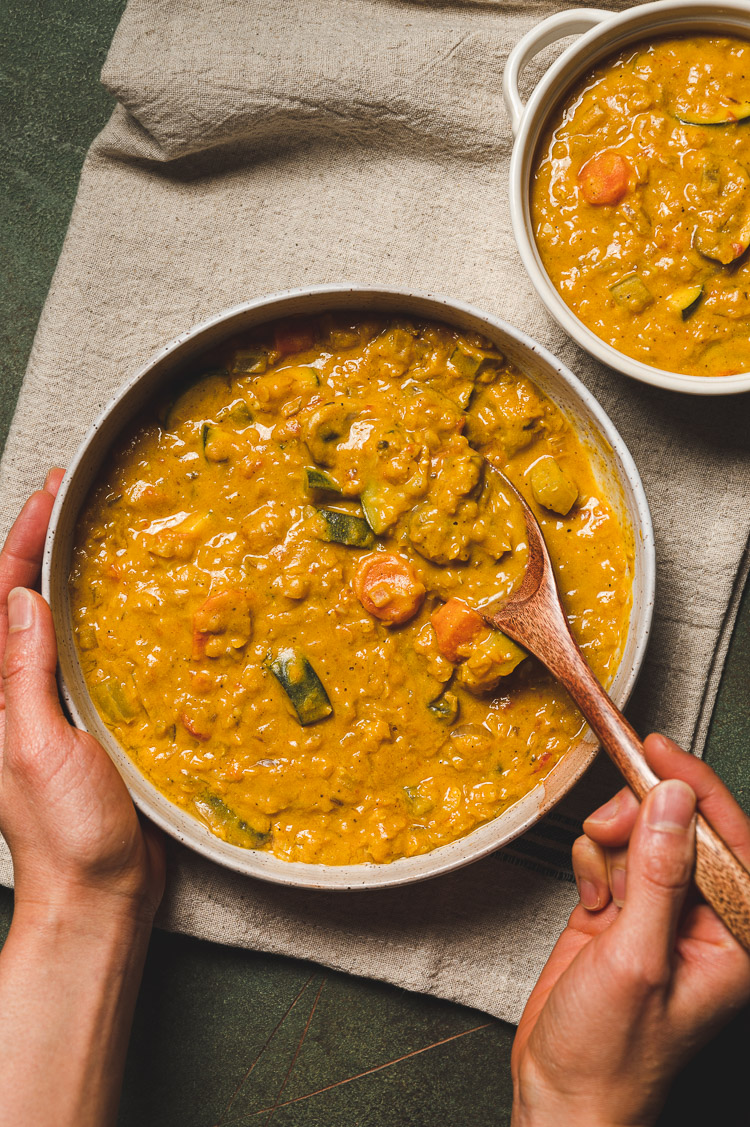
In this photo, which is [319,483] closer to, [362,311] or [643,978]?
[362,311]

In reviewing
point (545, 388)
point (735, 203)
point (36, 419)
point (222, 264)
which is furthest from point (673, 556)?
point (36, 419)

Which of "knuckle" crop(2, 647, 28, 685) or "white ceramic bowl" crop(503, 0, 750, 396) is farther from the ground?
"white ceramic bowl" crop(503, 0, 750, 396)

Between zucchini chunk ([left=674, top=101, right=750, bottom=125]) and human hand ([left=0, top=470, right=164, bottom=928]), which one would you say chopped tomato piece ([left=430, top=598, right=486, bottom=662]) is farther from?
zucchini chunk ([left=674, top=101, right=750, bottom=125])

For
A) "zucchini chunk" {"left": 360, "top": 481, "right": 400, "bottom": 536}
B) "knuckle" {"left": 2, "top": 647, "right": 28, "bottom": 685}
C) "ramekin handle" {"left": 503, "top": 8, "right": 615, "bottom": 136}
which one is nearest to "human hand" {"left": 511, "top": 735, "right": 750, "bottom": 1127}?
"zucchini chunk" {"left": 360, "top": 481, "right": 400, "bottom": 536}

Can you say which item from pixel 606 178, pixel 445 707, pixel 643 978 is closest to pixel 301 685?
pixel 445 707

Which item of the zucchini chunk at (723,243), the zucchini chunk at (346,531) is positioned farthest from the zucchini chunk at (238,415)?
the zucchini chunk at (723,243)

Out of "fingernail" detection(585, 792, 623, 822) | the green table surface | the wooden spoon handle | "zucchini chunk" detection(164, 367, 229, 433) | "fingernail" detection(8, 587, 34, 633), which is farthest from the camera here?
the green table surface

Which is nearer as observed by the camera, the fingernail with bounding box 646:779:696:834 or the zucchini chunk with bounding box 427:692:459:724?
the fingernail with bounding box 646:779:696:834

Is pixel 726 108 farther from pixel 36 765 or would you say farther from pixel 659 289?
pixel 36 765

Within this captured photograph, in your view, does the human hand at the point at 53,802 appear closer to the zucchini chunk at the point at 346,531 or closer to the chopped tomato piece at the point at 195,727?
the chopped tomato piece at the point at 195,727
